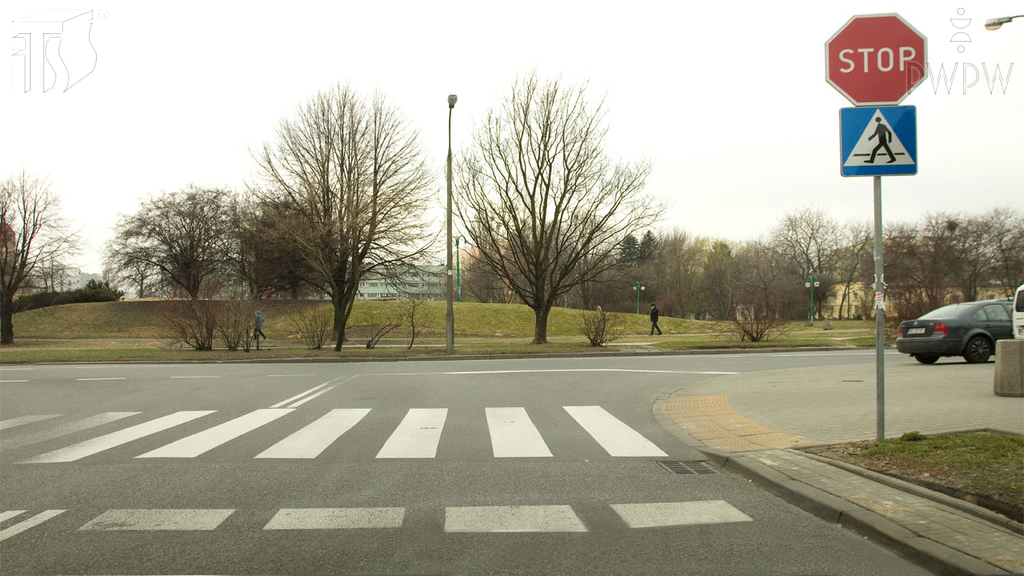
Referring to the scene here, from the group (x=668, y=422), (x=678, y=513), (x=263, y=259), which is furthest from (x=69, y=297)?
(x=678, y=513)

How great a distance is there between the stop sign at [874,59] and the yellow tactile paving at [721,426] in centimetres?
368

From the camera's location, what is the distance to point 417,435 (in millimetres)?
8461

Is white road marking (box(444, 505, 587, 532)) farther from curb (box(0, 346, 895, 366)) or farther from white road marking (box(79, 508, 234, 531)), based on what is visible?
curb (box(0, 346, 895, 366))

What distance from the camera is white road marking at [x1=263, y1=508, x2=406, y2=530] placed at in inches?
187

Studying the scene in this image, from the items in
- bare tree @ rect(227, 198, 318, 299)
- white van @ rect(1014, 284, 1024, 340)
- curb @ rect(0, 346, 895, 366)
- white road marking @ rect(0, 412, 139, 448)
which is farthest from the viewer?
bare tree @ rect(227, 198, 318, 299)

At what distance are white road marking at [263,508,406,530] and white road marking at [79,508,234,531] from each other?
43 cm

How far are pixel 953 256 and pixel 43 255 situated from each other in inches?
2277

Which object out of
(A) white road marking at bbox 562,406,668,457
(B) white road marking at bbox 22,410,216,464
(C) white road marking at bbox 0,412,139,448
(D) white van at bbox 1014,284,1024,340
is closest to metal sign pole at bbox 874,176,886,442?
(A) white road marking at bbox 562,406,668,457

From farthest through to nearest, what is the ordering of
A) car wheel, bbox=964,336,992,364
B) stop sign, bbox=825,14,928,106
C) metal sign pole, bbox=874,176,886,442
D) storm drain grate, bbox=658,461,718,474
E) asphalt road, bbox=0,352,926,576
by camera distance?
car wheel, bbox=964,336,992,364 < stop sign, bbox=825,14,928,106 < metal sign pole, bbox=874,176,886,442 < storm drain grate, bbox=658,461,718,474 < asphalt road, bbox=0,352,926,576

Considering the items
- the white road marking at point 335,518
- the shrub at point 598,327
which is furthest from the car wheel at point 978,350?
the white road marking at point 335,518

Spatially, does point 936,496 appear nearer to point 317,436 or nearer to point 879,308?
point 879,308

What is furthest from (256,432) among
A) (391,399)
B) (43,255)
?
(43,255)

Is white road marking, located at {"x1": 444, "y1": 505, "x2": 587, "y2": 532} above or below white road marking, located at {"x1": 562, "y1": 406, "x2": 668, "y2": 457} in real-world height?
above

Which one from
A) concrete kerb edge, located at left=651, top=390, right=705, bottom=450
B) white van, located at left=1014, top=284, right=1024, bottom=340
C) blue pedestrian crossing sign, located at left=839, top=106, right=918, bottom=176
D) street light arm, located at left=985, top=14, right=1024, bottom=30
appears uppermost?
street light arm, located at left=985, top=14, right=1024, bottom=30
